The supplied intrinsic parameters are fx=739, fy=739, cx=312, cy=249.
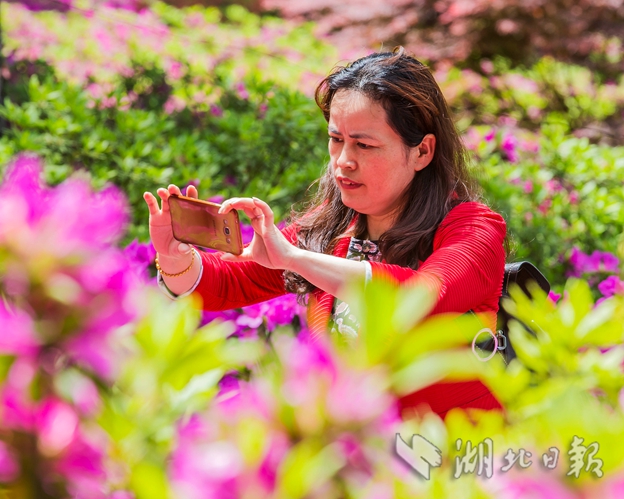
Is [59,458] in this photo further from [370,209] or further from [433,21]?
[433,21]

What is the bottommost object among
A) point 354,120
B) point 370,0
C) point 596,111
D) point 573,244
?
point 596,111

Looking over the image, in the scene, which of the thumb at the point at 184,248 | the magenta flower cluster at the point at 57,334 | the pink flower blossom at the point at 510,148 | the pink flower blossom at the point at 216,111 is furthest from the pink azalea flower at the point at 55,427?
the pink flower blossom at the point at 510,148

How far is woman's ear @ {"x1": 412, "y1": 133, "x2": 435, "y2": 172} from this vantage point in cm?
198

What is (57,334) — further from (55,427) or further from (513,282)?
(513,282)

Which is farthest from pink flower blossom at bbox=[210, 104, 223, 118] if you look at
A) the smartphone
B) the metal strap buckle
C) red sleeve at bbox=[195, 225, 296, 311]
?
the metal strap buckle

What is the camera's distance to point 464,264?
171cm

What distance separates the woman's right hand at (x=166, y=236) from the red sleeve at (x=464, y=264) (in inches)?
21.5

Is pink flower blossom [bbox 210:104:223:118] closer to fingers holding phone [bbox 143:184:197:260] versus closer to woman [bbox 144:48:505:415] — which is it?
woman [bbox 144:48:505:415]

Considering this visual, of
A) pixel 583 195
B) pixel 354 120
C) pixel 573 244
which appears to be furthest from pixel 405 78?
pixel 583 195

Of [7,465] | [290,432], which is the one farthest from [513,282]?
[7,465]

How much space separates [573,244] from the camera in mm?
3430

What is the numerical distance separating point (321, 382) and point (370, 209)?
144 cm

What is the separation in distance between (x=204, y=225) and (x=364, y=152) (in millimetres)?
446

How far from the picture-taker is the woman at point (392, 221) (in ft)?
5.73
